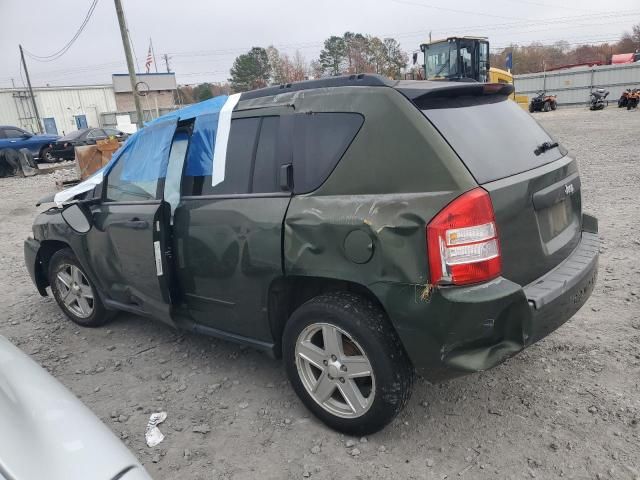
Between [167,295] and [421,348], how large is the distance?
1834mm

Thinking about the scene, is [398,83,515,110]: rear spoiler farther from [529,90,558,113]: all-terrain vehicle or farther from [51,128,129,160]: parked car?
[529,90,558,113]: all-terrain vehicle

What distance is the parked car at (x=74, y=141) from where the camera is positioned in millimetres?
19781

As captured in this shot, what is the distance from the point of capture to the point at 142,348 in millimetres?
4023

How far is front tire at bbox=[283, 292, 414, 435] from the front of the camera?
248 centimetres

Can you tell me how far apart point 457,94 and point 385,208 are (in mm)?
845

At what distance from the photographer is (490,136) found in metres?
2.65

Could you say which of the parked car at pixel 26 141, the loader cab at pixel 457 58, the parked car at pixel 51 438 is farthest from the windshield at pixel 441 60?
the parked car at pixel 51 438

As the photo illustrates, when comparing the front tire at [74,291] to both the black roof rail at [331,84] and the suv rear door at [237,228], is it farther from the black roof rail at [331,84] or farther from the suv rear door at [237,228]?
the black roof rail at [331,84]

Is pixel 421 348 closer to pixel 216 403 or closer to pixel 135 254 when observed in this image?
pixel 216 403

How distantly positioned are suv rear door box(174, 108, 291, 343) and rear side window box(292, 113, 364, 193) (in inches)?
3.9

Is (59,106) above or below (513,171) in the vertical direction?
above

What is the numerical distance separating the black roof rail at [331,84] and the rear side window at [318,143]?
18 cm

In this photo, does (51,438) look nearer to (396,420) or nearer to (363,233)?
(363,233)

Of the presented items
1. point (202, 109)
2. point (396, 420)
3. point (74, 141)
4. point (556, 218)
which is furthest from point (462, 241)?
point (74, 141)
